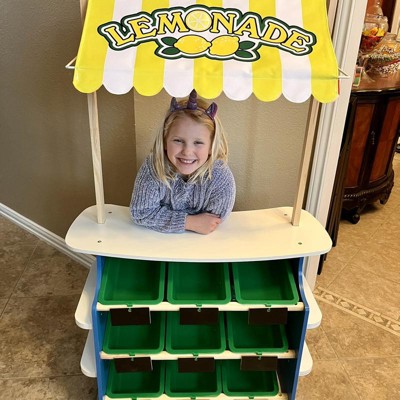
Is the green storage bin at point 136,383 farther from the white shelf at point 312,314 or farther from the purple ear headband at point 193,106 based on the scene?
the purple ear headband at point 193,106

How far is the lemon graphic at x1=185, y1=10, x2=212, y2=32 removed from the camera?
0.91 meters

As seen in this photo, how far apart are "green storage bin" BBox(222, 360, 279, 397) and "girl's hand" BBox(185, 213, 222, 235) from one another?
1.44ft

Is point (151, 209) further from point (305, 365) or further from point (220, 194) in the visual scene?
point (305, 365)

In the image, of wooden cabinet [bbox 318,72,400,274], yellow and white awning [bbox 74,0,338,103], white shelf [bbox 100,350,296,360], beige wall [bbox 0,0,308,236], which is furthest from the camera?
wooden cabinet [bbox 318,72,400,274]

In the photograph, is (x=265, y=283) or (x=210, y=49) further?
(x=265, y=283)

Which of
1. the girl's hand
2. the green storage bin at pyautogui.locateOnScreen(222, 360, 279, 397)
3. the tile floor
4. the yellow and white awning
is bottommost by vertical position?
the tile floor

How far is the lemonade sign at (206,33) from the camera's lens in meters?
0.88

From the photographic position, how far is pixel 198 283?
1.19 m

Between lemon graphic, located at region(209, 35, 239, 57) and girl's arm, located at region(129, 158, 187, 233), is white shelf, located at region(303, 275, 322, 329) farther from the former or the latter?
lemon graphic, located at region(209, 35, 239, 57)

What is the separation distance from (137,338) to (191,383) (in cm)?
21

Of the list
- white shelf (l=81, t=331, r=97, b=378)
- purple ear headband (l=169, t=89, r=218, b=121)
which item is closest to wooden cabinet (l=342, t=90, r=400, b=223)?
purple ear headband (l=169, t=89, r=218, b=121)

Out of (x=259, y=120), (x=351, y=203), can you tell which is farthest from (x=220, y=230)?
(x=351, y=203)

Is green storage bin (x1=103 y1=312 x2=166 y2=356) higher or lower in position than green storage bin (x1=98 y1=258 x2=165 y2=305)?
lower

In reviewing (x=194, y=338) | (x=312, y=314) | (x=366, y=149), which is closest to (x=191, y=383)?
(x=194, y=338)
